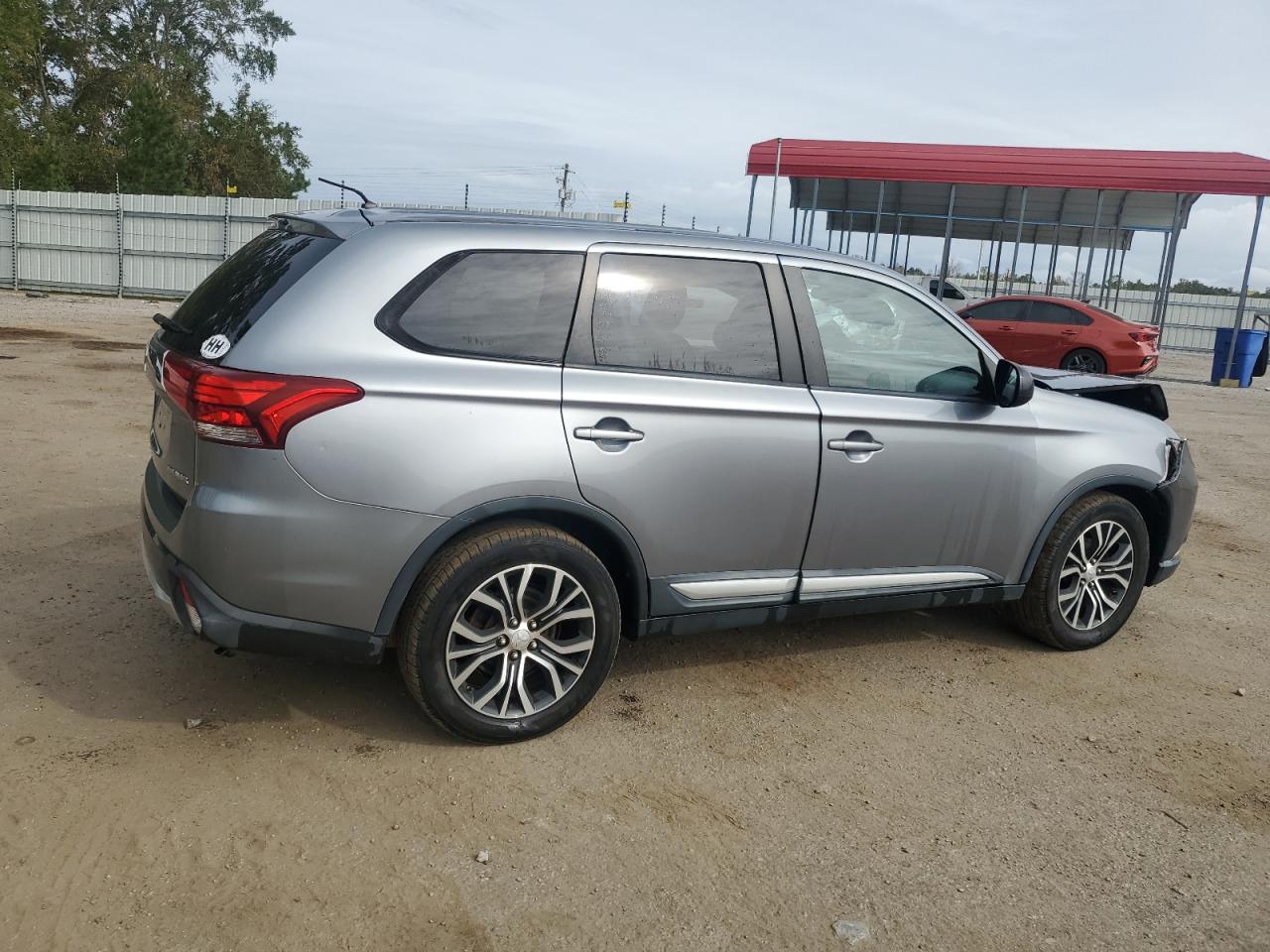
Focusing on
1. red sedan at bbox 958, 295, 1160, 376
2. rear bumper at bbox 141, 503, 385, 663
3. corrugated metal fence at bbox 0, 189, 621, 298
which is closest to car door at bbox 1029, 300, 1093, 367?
red sedan at bbox 958, 295, 1160, 376

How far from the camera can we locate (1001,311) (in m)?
18.1

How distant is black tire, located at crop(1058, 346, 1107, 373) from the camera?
17328 mm

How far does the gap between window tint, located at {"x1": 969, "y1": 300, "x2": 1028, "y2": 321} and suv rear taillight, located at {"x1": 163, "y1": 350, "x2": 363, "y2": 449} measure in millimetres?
16695

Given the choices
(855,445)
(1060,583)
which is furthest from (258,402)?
(1060,583)

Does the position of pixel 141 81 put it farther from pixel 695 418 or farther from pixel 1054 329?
pixel 695 418

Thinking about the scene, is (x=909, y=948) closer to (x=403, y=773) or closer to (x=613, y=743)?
(x=613, y=743)

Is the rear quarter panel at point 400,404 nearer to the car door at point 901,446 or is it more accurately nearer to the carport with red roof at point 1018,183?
the car door at point 901,446

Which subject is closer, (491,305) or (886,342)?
(491,305)

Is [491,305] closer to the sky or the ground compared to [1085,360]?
closer to the sky

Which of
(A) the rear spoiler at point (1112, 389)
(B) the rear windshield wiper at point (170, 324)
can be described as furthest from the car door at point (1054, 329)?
(B) the rear windshield wiper at point (170, 324)

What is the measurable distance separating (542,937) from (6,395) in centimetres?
888

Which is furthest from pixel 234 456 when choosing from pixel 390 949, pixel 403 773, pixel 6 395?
pixel 6 395

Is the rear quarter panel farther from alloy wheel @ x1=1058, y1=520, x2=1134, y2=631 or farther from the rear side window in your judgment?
alloy wheel @ x1=1058, y1=520, x2=1134, y2=631

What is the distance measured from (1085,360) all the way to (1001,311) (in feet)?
5.28
